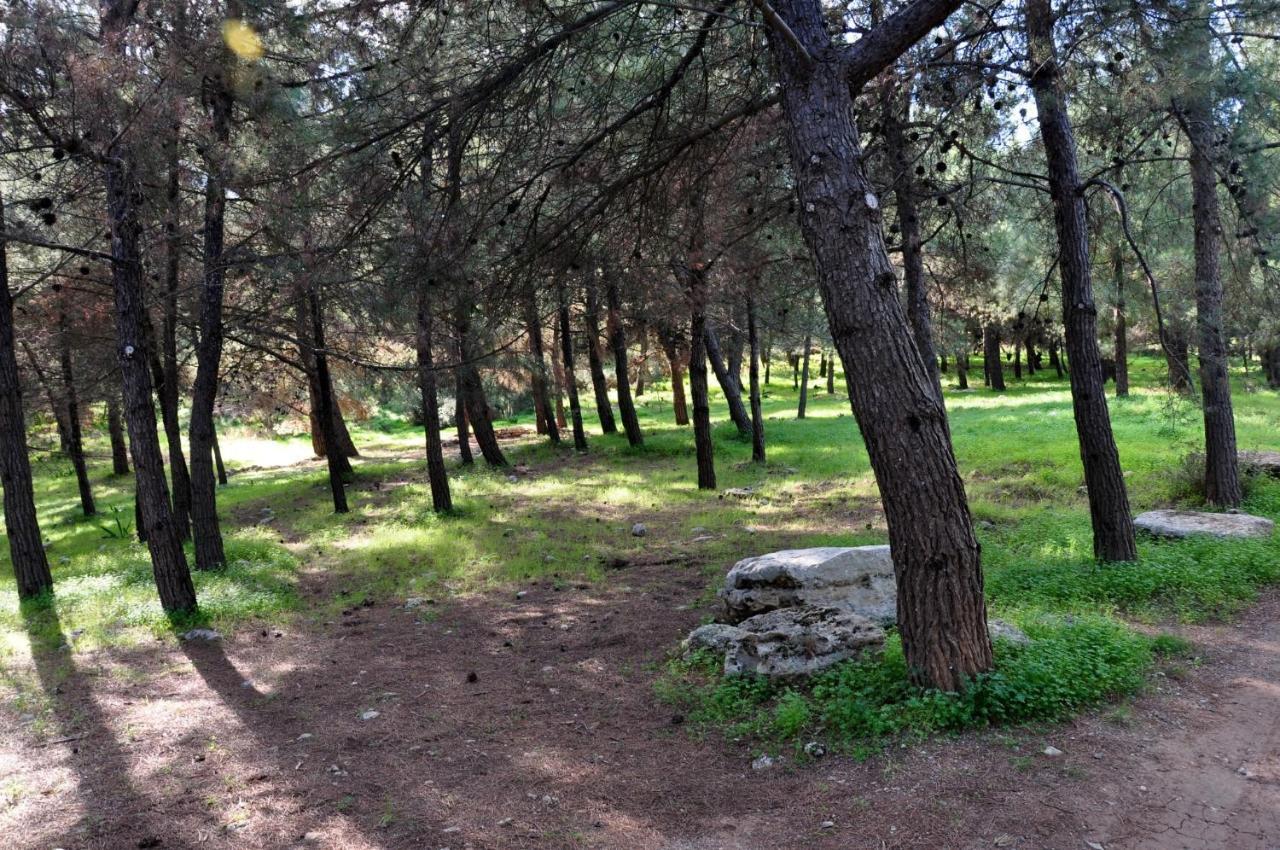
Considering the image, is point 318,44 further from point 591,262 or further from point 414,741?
point 414,741

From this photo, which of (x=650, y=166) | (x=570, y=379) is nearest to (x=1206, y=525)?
(x=650, y=166)

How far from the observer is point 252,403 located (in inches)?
852

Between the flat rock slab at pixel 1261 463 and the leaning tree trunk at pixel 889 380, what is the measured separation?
341 inches

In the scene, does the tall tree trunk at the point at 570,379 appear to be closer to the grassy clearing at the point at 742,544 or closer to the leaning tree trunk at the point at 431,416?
the grassy clearing at the point at 742,544

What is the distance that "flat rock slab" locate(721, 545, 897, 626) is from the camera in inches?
271

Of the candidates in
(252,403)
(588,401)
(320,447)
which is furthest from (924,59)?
(588,401)

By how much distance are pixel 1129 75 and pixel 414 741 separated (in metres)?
7.47

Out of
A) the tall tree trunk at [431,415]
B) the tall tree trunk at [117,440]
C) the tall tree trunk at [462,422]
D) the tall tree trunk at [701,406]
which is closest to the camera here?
the tall tree trunk at [431,415]

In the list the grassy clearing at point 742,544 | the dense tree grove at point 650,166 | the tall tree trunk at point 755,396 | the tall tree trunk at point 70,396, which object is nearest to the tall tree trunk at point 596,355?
the grassy clearing at point 742,544

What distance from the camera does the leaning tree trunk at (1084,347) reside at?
7.61 meters

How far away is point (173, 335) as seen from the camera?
12.8m

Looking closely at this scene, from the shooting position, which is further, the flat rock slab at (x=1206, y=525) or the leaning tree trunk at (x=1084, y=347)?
the flat rock slab at (x=1206, y=525)

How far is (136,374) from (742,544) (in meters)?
7.57

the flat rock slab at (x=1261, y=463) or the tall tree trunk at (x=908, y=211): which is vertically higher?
the tall tree trunk at (x=908, y=211)
